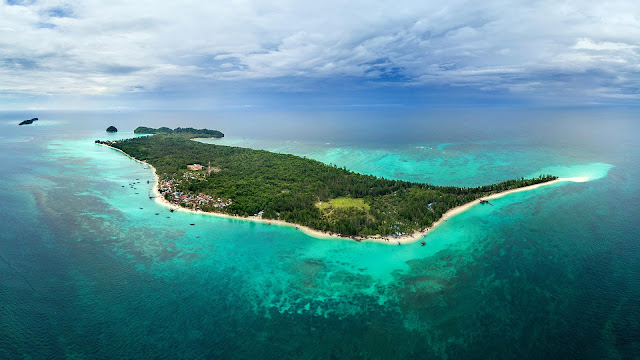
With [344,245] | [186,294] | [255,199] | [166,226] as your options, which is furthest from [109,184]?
[344,245]

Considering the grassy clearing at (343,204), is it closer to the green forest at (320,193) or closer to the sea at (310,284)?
the green forest at (320,193)

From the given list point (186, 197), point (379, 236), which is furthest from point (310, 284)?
point (186, 197)

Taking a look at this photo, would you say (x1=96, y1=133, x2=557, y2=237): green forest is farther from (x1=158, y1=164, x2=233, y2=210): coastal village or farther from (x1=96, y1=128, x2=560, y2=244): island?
(x1=158, y1=164, x2=233, y2=210): coastal village

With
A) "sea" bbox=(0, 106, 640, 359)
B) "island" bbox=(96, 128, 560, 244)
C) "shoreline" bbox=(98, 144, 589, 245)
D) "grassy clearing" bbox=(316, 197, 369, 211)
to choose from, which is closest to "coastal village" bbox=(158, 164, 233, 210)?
"island" bbox=(96, 128, 560, 244)

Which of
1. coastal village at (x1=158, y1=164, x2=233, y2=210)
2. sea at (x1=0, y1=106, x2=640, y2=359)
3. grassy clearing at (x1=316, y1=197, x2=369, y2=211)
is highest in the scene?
coastal village at (x1=158, y1=164, x2=233, y2=210)

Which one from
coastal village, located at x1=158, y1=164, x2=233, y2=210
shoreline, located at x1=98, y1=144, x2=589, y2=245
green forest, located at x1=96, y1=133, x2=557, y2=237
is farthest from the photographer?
coastal village, located at x1=158, y1=164, x2=233, y2=210

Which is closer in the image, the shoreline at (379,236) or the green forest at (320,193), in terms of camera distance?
the shoreline at (379,236)

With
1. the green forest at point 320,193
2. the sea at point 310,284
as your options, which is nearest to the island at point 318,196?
the green forest at point 320,193
